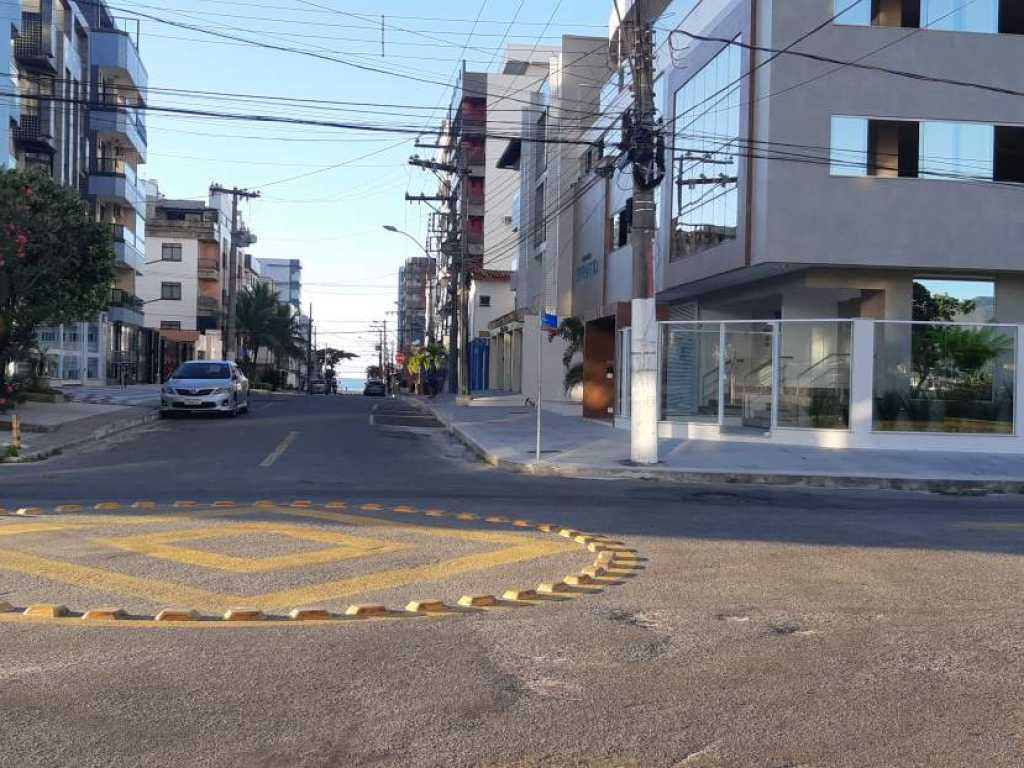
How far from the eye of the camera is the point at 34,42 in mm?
41844

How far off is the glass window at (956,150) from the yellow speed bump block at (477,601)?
1820 cm

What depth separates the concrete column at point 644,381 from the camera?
1798cm

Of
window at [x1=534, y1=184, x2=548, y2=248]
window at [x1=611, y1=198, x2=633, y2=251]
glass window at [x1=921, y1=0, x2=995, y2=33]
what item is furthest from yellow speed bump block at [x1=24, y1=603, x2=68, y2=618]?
window at [x1=534, y1=184, x2=548, y2=248]

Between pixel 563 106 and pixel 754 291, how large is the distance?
1633 cm

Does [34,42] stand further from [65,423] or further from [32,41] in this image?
[65,423]

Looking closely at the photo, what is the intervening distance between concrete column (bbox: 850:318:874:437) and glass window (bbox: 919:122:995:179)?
3762mm

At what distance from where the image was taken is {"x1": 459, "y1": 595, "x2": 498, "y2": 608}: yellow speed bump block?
24.1 feet

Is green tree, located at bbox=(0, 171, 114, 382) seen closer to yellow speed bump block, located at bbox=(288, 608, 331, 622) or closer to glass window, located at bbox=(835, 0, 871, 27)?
glass window, located at bbox=(835, 0, 871, 27)

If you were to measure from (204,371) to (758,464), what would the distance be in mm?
17499

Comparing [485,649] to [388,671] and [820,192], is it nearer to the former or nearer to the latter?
[388,671]

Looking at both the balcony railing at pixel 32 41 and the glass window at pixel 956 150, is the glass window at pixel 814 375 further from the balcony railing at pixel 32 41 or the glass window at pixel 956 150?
the balcony railing at pixel 32 41

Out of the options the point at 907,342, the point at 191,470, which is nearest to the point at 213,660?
the point at 191,470

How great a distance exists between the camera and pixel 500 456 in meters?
19.4

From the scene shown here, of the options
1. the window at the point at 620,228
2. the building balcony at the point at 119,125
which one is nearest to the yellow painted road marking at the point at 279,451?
the window at the point at 620,228
